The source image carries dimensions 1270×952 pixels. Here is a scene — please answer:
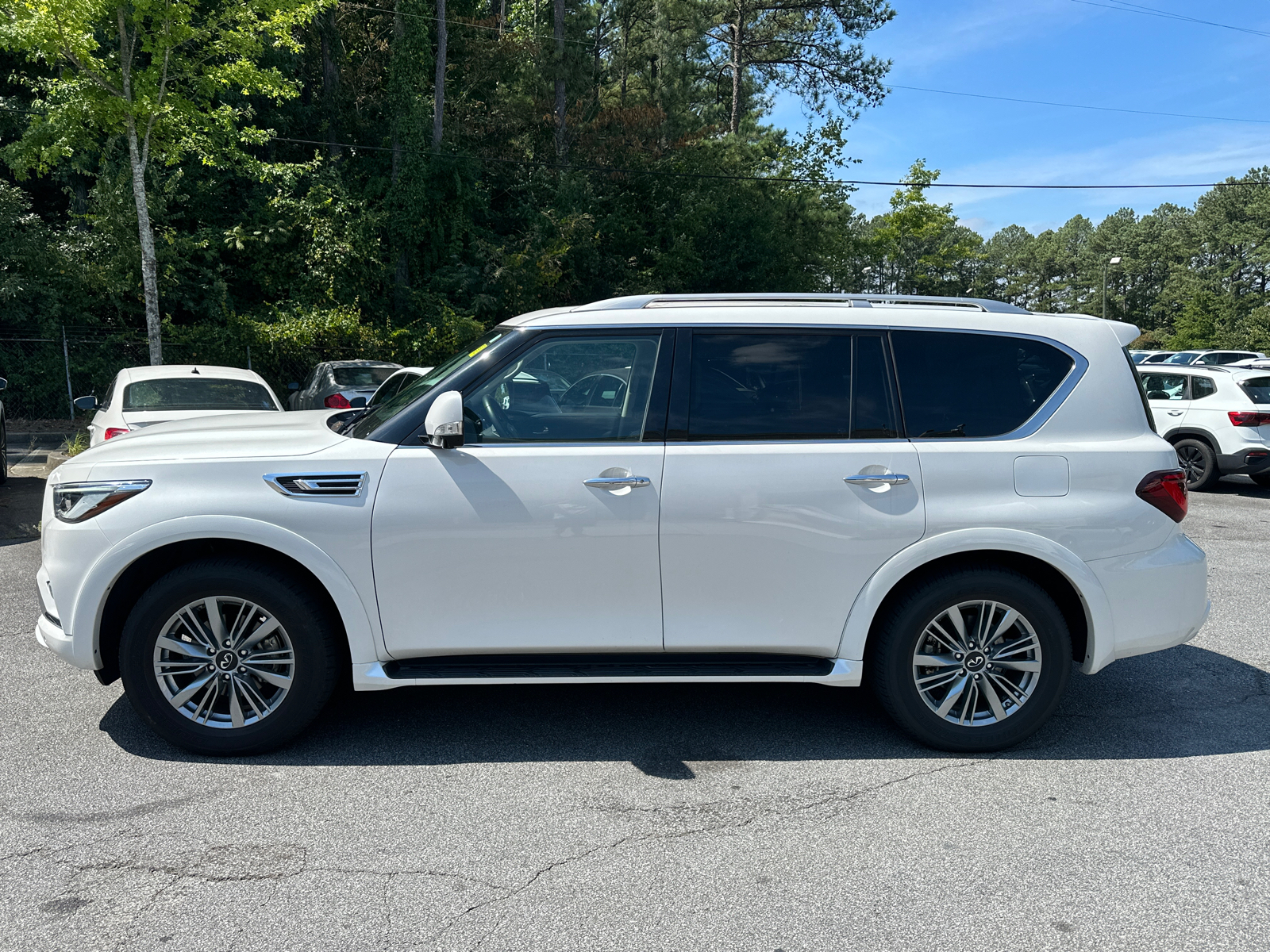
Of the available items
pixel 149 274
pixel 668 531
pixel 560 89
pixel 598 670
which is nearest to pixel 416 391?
pixel 668 531

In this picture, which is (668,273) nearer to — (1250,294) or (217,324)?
(217,324)

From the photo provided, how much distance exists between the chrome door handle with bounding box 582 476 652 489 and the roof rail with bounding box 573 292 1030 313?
793 mm

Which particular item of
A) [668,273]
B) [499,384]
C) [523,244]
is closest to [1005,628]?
[499,384]

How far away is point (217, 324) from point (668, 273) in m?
15.8

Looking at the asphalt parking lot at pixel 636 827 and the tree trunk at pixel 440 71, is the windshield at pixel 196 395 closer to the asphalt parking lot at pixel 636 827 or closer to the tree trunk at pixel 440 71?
the asphalt parking lot at pixel 636 827

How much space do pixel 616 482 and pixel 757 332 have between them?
3.03ft

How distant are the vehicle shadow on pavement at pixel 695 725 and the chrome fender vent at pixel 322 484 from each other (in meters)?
1.14

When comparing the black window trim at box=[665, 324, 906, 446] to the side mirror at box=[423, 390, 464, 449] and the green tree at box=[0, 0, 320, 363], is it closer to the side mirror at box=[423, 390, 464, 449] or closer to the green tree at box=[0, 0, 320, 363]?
the side mirror at box=[423, 390, 464, 449]

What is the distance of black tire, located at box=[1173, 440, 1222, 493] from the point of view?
12734 millimetres

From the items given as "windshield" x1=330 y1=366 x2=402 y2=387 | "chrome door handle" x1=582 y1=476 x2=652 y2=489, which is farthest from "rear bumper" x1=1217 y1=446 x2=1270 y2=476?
"windshield" x1=330 y1=366 x2=402 y2=387

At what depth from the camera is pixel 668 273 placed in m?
33.7

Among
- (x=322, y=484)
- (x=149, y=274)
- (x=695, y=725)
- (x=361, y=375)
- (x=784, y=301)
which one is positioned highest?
(x=149, y=274)

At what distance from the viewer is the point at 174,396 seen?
372 inches

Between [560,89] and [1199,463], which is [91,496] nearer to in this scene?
[1199,463]
